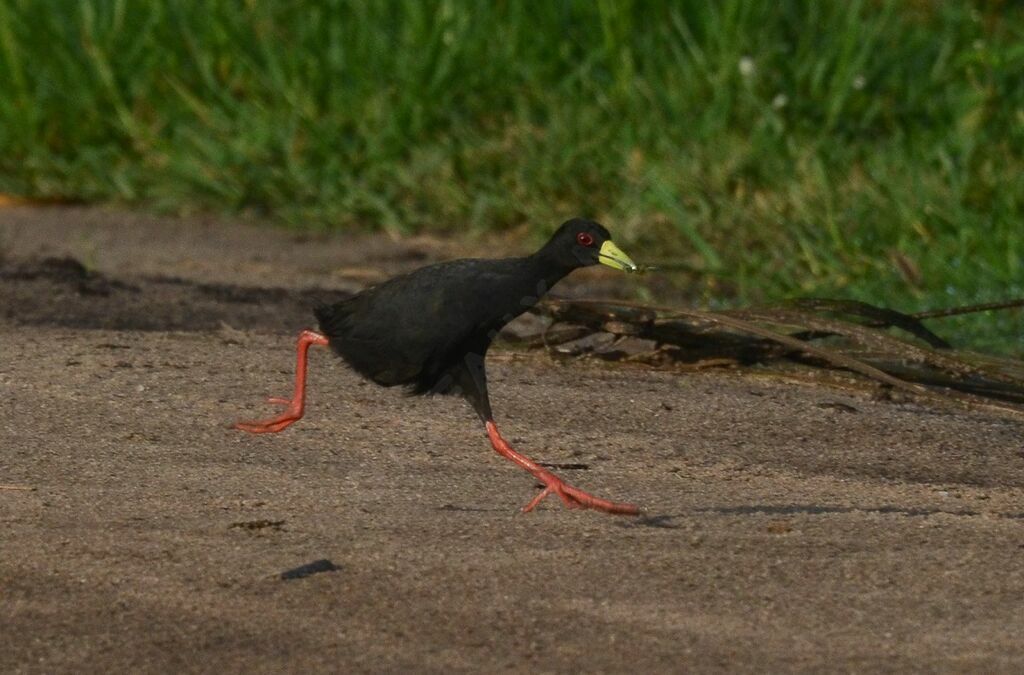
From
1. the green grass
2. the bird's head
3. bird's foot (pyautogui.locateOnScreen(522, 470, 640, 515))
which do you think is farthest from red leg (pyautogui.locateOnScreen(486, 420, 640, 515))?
the green grass

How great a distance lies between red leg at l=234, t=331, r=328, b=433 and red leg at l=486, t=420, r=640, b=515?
0.49 metres

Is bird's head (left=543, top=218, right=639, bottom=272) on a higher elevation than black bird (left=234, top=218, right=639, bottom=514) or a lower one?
higher

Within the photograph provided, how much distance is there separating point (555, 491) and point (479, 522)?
25 cm

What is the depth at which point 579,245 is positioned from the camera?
4.54m

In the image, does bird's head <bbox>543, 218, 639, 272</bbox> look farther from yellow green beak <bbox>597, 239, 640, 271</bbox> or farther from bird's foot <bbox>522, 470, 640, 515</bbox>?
bird's foot <bbox>522, 470, 640, 515</bbox>

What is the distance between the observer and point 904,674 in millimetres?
3178

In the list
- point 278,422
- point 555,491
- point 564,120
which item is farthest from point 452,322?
point 564,120

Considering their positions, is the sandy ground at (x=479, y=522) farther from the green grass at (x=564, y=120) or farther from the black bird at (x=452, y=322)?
the green grass at (x=564, y=120)

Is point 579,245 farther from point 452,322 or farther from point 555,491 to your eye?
point 555,491

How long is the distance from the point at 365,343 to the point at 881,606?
1.36 metres

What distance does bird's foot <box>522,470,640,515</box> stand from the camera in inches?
159

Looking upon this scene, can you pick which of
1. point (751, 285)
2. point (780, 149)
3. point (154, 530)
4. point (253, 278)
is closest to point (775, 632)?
point (154, 530)

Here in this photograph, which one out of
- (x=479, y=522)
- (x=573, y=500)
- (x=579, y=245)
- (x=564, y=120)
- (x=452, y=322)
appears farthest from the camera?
(x=564, y=120)

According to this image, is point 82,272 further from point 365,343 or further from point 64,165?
point 365,343
